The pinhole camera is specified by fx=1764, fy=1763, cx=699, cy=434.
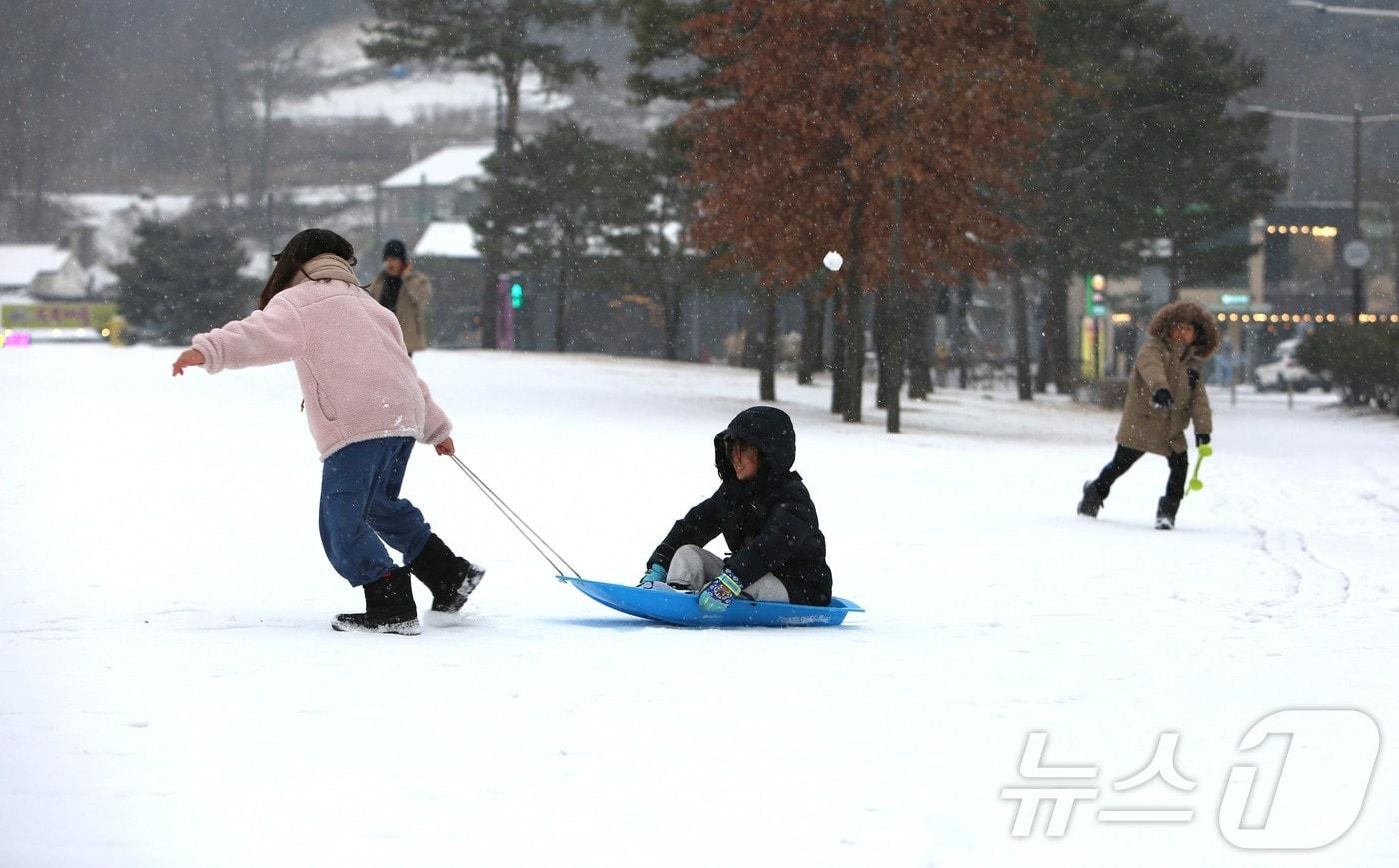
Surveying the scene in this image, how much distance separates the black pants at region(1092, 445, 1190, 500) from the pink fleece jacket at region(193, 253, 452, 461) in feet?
25.2

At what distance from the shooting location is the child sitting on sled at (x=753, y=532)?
24.6 ft

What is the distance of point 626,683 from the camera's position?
6.06m

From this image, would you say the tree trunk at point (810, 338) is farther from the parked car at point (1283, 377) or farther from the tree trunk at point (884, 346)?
the parked car at point (1283, 377)

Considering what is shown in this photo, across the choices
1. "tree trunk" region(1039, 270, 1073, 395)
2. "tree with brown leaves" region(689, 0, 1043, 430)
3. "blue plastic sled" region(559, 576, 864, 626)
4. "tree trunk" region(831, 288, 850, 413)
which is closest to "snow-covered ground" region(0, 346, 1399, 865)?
"blue plastic sled" region(559, 576, 864, 626)

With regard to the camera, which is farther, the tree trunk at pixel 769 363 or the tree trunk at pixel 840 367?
the tree trunk at pixel 769 363

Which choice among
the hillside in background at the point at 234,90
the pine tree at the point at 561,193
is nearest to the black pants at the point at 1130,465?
the pine tree at the point at 561,193

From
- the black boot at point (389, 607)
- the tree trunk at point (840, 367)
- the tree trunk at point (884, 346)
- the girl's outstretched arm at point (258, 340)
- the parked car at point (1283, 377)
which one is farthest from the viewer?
the parked car at point (1283, 377)

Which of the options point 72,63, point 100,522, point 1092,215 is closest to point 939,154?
point 100,522

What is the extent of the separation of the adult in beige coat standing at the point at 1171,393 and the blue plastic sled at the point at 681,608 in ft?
20.7

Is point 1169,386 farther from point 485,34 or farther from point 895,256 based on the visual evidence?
point 485,34

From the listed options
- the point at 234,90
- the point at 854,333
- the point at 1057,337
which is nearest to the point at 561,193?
the point at 1057,337

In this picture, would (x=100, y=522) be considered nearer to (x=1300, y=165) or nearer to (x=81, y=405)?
(x=81, y=405)

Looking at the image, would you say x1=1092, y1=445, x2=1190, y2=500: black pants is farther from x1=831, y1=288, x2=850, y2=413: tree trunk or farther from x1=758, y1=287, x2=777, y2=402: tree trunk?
x1=758, y1=287, x2=777, y2=402: tree trunk

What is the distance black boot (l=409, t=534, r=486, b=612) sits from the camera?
7590 mm
